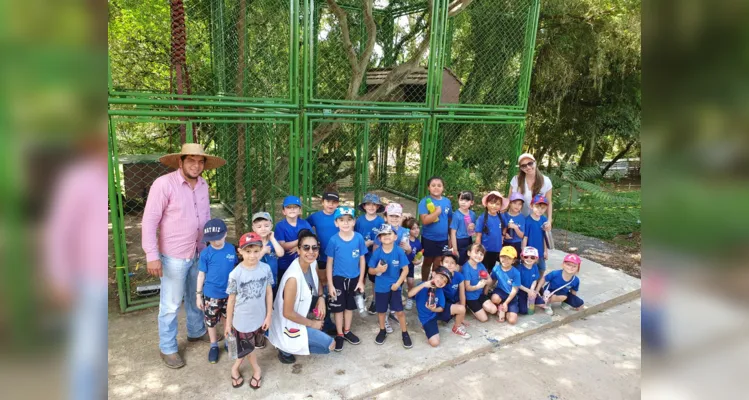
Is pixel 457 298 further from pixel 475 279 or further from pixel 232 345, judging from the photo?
pixel 232 345

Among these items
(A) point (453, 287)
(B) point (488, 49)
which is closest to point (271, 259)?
(A) point (453, 287)

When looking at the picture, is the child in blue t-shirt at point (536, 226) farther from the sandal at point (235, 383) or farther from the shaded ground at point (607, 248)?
the sandal at point (235, 383)

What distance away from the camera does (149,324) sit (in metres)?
4.57

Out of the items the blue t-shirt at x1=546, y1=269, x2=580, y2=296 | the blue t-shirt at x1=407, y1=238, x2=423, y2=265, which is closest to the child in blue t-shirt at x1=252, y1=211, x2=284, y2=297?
the blue t-shirt at x1=407, y1=238, x2=423, y2=265

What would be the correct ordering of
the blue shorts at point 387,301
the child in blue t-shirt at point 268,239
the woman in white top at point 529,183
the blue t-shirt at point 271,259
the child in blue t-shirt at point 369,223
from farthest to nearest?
1. the woman in white top at point 529,183
2. the child in blue t-shirt at point 369,223
3. the blue shorts at point 387,301
4. the blue t-shirt at point 271,259
5. the child in blue t-shirt at point 268,239

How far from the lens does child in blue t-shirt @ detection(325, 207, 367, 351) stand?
417 cm

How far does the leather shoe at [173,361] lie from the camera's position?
385cm

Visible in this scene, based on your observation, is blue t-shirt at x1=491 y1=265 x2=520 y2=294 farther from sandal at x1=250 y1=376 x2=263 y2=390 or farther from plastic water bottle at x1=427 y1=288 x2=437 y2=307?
sandal at x1=250 y1=376 x2=263 y2=390

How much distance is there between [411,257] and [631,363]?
7.84 feet

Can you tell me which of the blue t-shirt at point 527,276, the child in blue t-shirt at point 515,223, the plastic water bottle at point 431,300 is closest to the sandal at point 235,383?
the plastic water bottle at point 431,300

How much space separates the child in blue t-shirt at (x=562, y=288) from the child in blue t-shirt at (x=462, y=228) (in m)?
0.97

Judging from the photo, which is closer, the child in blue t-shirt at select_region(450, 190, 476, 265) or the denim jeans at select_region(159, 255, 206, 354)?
the denim jeans at select_region(159, 255, 206, 354)
